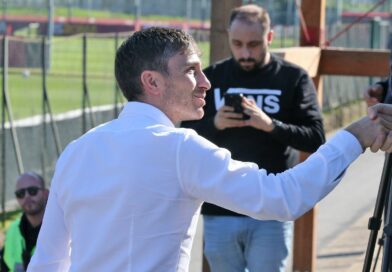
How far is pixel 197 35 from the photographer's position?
1697cm

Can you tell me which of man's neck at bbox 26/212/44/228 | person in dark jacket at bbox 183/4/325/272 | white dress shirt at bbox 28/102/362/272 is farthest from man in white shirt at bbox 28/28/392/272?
man's neck at bbox 26/212/44/228

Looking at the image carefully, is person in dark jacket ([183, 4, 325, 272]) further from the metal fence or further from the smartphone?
the metal fence

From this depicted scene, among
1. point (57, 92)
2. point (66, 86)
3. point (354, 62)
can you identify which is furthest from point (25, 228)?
point (66, 86)

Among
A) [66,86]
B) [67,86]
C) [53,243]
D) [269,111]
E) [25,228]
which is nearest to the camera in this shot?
[53,243]

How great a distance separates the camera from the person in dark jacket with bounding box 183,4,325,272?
5.24 m

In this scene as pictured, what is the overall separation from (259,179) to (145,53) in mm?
518

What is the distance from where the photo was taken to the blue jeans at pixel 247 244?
17.1 ft

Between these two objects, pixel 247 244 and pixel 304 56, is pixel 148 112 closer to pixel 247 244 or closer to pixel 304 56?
pixel 247 244

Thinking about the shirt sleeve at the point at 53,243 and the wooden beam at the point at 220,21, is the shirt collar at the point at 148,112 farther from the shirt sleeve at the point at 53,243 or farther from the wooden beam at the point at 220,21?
the wooden beam at the point at 220,21

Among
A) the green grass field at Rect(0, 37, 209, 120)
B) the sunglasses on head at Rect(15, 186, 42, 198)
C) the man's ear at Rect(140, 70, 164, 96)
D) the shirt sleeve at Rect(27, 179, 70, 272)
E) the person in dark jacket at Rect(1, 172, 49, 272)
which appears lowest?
the green grass field at Rect(0, 37, 209, 120)

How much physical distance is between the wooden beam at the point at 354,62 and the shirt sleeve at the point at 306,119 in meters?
1.38

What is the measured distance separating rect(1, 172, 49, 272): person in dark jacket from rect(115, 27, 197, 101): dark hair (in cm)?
367

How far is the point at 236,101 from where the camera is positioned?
199 inches

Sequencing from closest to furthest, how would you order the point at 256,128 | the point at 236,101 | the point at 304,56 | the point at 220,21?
the point at 236,101, the point at 256,128, the point at 220,21, the point at 304,56
